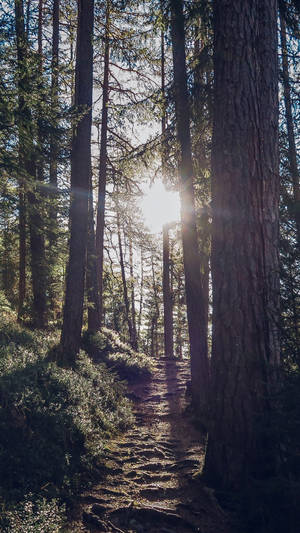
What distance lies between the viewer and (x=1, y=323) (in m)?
9.30

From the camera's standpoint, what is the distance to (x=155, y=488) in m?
4.49

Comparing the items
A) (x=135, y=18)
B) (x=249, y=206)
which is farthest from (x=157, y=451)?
(x=135, y=18)

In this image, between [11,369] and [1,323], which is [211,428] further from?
[1,323]

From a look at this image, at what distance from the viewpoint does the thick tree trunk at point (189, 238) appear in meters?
8.09

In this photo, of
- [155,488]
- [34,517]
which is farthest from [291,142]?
[34,517]

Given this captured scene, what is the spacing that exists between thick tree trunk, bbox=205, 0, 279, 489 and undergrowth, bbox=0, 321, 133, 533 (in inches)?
72.6

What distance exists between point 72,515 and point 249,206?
4.12m

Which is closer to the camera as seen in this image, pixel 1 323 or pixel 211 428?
pixel 211 428

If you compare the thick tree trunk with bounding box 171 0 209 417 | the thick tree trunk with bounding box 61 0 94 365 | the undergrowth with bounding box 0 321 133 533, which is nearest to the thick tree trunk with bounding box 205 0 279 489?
the undergrowth with bounding box 0 321 133 533

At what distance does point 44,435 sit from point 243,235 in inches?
148

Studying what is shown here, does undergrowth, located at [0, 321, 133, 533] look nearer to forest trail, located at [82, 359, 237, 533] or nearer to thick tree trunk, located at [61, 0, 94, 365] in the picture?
forest trail, located at [82, 359, 237, 533]

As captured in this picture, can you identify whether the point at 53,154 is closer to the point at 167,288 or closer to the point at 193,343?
the point at 193,343

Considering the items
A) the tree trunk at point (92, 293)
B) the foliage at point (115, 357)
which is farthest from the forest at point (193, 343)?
the tree trunk at point (92, 293)

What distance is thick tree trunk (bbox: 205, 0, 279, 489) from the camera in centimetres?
408
